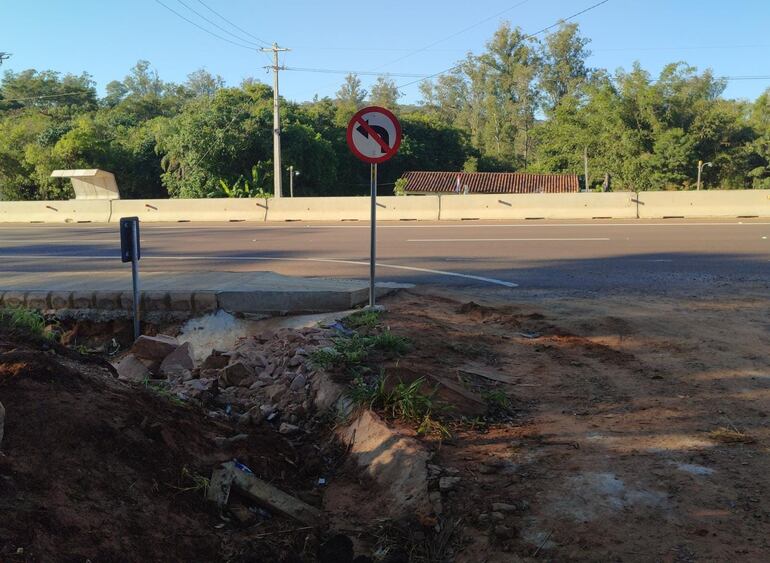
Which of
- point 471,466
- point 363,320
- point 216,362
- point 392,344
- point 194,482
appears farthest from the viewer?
point 363,320

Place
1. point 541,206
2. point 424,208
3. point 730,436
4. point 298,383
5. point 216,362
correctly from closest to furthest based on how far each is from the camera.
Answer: point 730,436 < point 298,383 < point 216,362 < point 541,206 < point 424,208

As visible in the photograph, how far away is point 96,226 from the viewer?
72.5ft

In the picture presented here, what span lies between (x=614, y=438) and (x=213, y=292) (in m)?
5.04

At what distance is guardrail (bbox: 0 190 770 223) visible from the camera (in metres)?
20.5

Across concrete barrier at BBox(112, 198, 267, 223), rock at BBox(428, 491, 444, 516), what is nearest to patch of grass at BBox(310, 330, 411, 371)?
rock at BBox(428, 491, 444, 516)

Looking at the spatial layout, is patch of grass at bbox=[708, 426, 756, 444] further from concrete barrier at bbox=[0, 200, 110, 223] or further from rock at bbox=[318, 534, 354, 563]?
concrete barrier at bbox=[0, 200, 110, 223]

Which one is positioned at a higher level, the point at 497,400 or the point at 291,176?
the point at 291,176

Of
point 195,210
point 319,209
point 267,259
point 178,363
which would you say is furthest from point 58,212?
point 178,363

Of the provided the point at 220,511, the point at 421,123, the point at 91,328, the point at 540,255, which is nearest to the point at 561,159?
the point at 421,123

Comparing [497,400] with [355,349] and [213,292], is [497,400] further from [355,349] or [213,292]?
[213,292]

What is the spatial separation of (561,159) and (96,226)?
1490 inches

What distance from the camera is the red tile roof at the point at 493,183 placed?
45188mm

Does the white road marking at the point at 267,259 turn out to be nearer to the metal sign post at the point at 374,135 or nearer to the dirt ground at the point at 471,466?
the metal sign post at the point at 374,135

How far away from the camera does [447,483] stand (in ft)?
11.6
